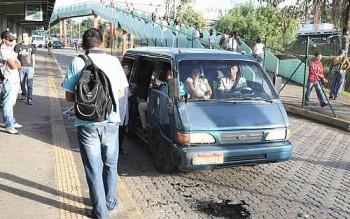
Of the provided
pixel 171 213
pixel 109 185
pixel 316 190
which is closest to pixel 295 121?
pixel 316 190

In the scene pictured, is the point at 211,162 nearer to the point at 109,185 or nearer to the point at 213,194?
the point at 213,194

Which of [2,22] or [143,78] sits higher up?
[2,22]

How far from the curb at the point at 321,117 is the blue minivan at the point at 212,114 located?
465 centimetres

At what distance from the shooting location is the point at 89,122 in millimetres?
3867

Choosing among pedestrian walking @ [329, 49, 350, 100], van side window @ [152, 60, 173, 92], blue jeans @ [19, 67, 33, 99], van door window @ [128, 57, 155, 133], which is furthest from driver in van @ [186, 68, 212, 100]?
pedestrian walking @ [329, 49, 350, 100]

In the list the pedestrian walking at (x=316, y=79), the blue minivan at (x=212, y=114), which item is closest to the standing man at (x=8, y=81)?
the blue minivan at (x=212, y=114)

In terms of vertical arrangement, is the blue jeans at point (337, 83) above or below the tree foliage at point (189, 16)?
below

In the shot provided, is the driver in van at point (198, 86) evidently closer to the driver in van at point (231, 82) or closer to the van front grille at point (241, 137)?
the driver in van at point (231, 82)

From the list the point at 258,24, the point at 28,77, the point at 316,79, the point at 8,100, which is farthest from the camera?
the point at 258,24

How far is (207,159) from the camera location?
525 cm

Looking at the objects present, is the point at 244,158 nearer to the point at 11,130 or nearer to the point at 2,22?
the point at 11,130

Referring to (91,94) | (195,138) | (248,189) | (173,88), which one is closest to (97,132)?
(91,94)

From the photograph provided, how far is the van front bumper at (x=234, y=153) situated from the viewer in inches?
206

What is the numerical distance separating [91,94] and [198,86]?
7.76ft
